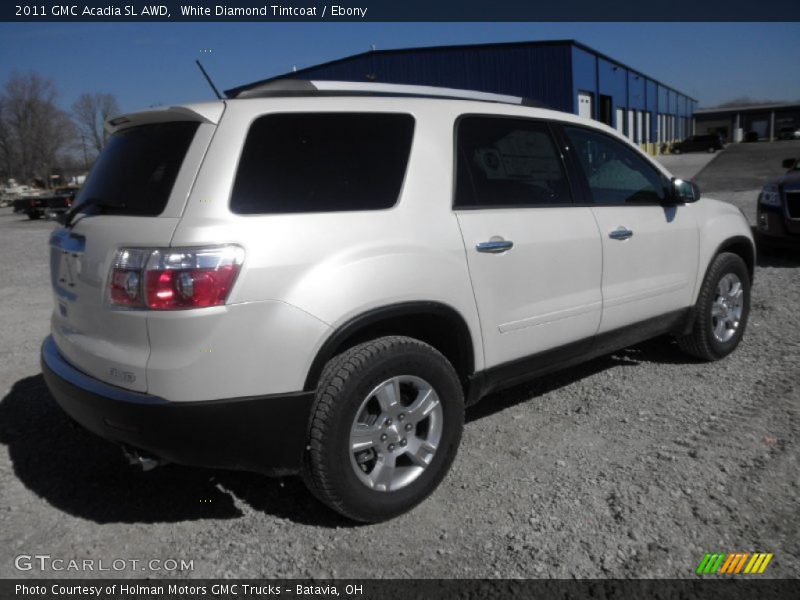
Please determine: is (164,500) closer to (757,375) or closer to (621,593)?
(621,593)

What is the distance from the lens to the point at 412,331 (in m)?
3.15

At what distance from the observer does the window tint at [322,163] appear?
2625 millimetres

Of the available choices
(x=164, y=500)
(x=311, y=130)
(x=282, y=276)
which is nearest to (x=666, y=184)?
(x=311, y=130)

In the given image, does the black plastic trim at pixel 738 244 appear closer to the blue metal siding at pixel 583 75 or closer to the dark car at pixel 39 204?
the blue metal siding at pixel 583 75

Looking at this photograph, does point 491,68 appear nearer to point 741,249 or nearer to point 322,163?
point 741,249

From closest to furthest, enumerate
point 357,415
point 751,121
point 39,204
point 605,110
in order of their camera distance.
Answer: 1. point 357,415
2. point 39,204
3. point 605,110
4. point 751,121

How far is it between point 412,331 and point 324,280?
69 cm

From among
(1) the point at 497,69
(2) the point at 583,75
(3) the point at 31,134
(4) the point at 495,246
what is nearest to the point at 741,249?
(4) the point at 495,246

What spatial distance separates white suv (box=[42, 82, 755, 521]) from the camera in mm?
2469

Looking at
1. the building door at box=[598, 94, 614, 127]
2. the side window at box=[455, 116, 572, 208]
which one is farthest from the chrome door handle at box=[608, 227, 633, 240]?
the building door at box=[598, 94, 614, 127]

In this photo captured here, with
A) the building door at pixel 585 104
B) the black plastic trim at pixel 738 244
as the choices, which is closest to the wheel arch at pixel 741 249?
the black plastic trim at pixel 738 244

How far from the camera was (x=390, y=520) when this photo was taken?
2.99 meters

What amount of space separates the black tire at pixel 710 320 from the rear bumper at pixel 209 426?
317 cm

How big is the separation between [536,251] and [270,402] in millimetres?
1599
